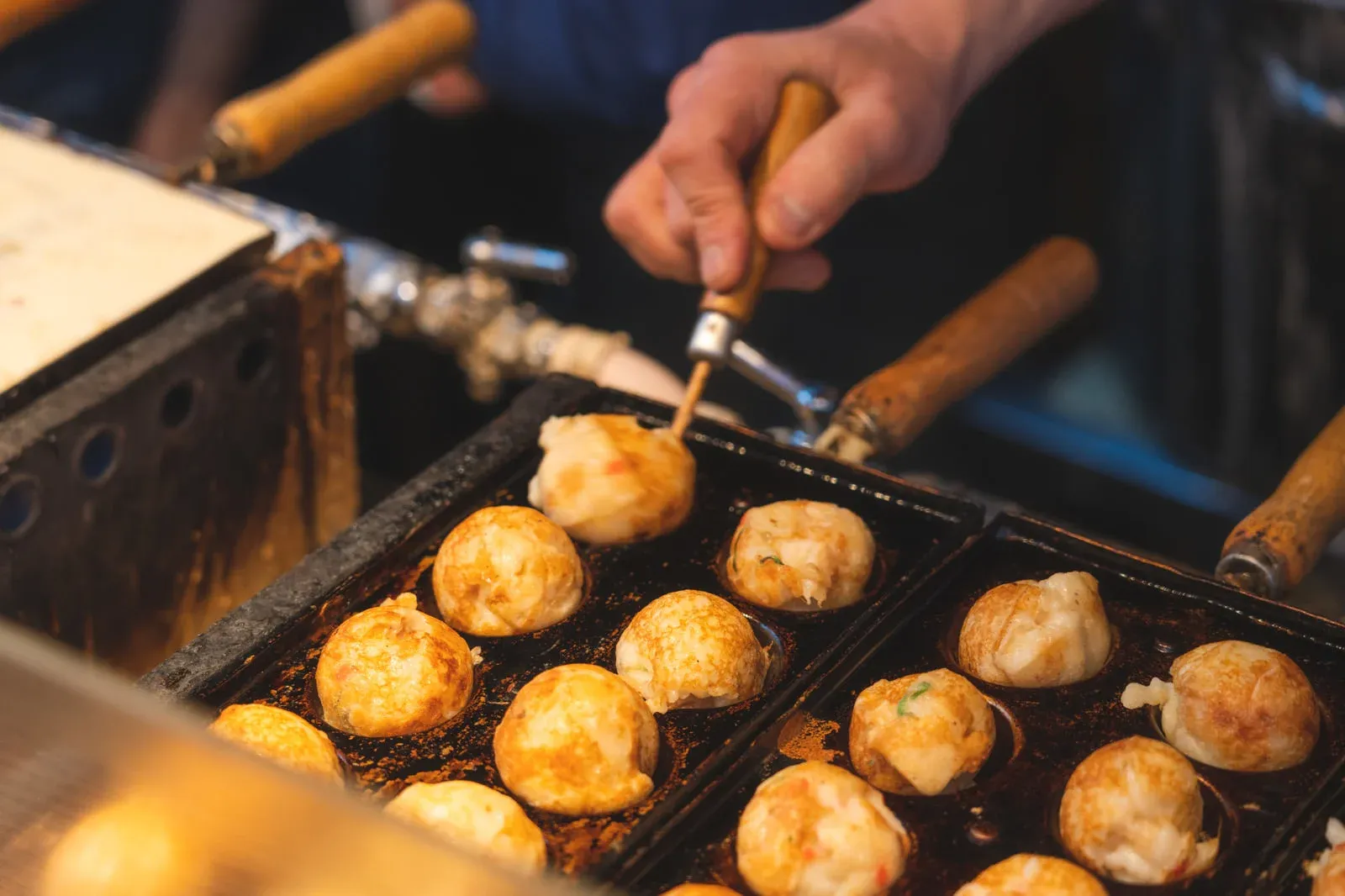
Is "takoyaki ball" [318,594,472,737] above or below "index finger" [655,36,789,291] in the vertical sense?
below

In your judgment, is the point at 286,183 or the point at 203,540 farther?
the point at 286,183

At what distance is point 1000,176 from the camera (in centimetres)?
344

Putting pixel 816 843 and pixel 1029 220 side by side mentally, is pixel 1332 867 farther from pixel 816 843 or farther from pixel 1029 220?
pixel 1029 220

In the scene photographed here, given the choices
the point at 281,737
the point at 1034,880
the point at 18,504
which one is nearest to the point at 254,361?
the point at 18,504

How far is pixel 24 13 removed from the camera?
2467 mm

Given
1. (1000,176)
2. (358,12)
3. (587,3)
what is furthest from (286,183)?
(1000,176)

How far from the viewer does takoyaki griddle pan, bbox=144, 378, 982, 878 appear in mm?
1454

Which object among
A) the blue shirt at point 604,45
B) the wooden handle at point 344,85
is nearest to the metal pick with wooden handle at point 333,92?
the wooden handle at point 344,85

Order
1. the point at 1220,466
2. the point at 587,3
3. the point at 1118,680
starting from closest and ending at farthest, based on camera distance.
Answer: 1. the point at 1118,680
2. the point at 587,3
3. the point at 1220,466

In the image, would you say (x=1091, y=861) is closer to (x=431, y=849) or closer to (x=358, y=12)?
(x=431, y=849)

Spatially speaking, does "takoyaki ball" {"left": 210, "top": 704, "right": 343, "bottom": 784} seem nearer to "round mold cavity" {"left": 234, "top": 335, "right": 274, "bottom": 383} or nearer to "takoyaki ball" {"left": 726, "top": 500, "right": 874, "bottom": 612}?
"takoyaki ball" {"left": 726, "top": 500, "right": 874, "bottom": 612}

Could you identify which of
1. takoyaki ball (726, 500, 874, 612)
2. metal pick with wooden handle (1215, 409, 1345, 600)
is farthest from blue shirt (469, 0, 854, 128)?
metal pick with wooden handle (1215, 409, 1345, 600)

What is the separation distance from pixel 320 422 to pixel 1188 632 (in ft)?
4.32

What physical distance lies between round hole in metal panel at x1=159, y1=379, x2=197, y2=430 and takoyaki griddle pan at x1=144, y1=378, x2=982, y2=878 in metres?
0.38
